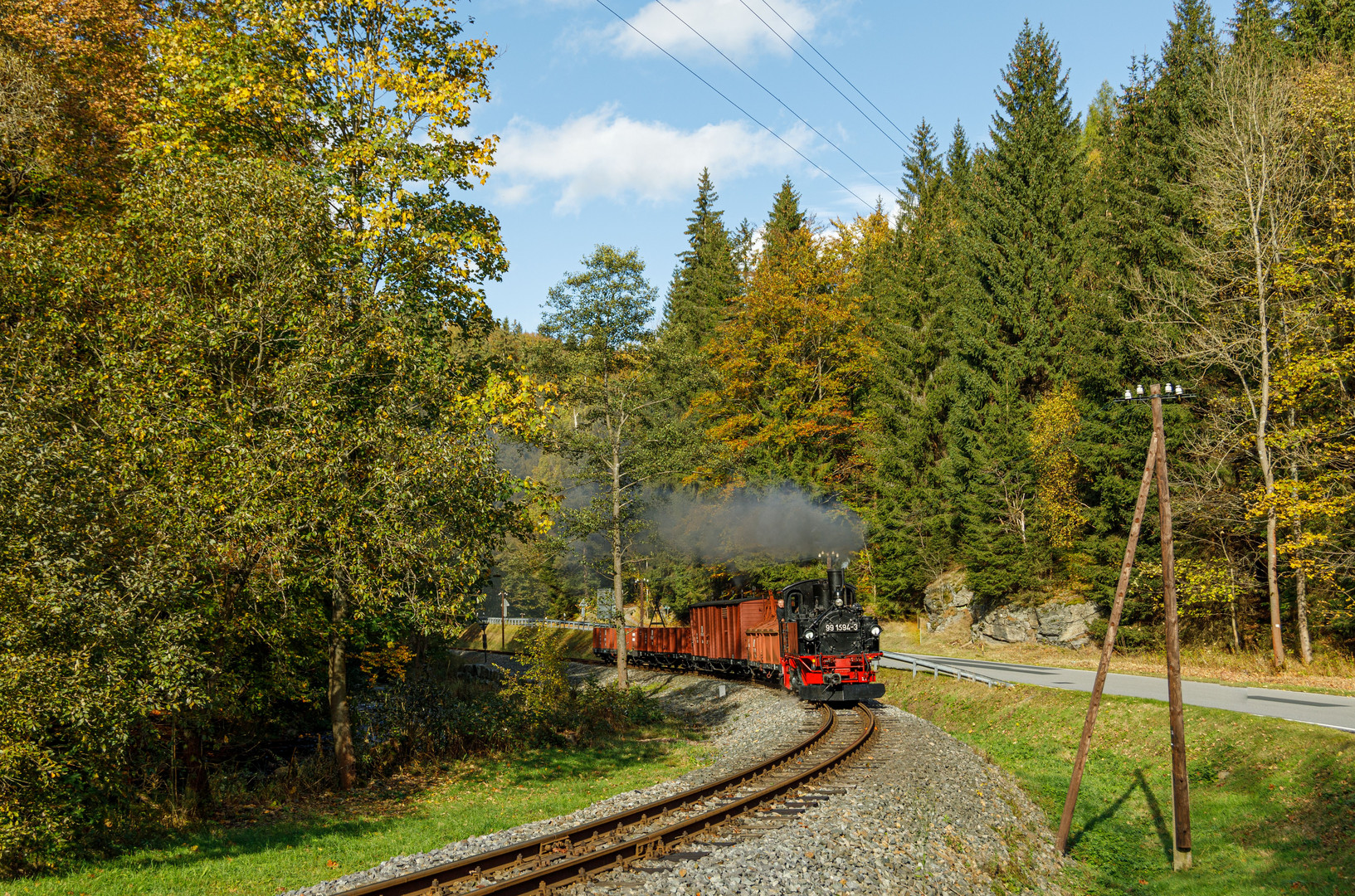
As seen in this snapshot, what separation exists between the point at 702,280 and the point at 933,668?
41.3 meters

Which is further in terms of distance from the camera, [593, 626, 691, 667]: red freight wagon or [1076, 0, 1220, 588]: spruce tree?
A: [593, 626, 691, 667]: red freight wagon

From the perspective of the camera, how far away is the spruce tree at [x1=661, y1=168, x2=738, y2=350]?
180 feet

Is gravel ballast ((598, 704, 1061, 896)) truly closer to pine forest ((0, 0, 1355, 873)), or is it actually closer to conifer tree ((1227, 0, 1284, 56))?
pine forest ((0, 0, 1355, 873))

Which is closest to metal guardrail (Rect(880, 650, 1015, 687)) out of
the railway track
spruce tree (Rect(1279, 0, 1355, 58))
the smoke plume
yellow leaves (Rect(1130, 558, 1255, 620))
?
yellow leaves (Rect(1130, 558, 1255, 620))

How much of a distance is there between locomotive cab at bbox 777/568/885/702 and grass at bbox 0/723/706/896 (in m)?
4.69

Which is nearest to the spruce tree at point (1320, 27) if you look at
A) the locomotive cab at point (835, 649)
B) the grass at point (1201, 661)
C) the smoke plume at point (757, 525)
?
the grass at point (1201, 661)

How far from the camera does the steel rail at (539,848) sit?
323 inches

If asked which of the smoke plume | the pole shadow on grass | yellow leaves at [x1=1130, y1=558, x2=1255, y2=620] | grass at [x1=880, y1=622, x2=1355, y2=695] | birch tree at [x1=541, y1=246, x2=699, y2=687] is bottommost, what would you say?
the pole shadow on grass

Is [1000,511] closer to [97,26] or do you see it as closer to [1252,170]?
[1252,170]

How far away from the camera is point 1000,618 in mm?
35062

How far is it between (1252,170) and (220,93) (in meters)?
28.0

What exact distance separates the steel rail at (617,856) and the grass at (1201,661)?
55.3ft

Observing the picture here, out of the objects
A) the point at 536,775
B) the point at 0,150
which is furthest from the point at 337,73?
the point at 536,775

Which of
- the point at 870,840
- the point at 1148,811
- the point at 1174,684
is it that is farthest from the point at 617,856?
the point at 1148,811
